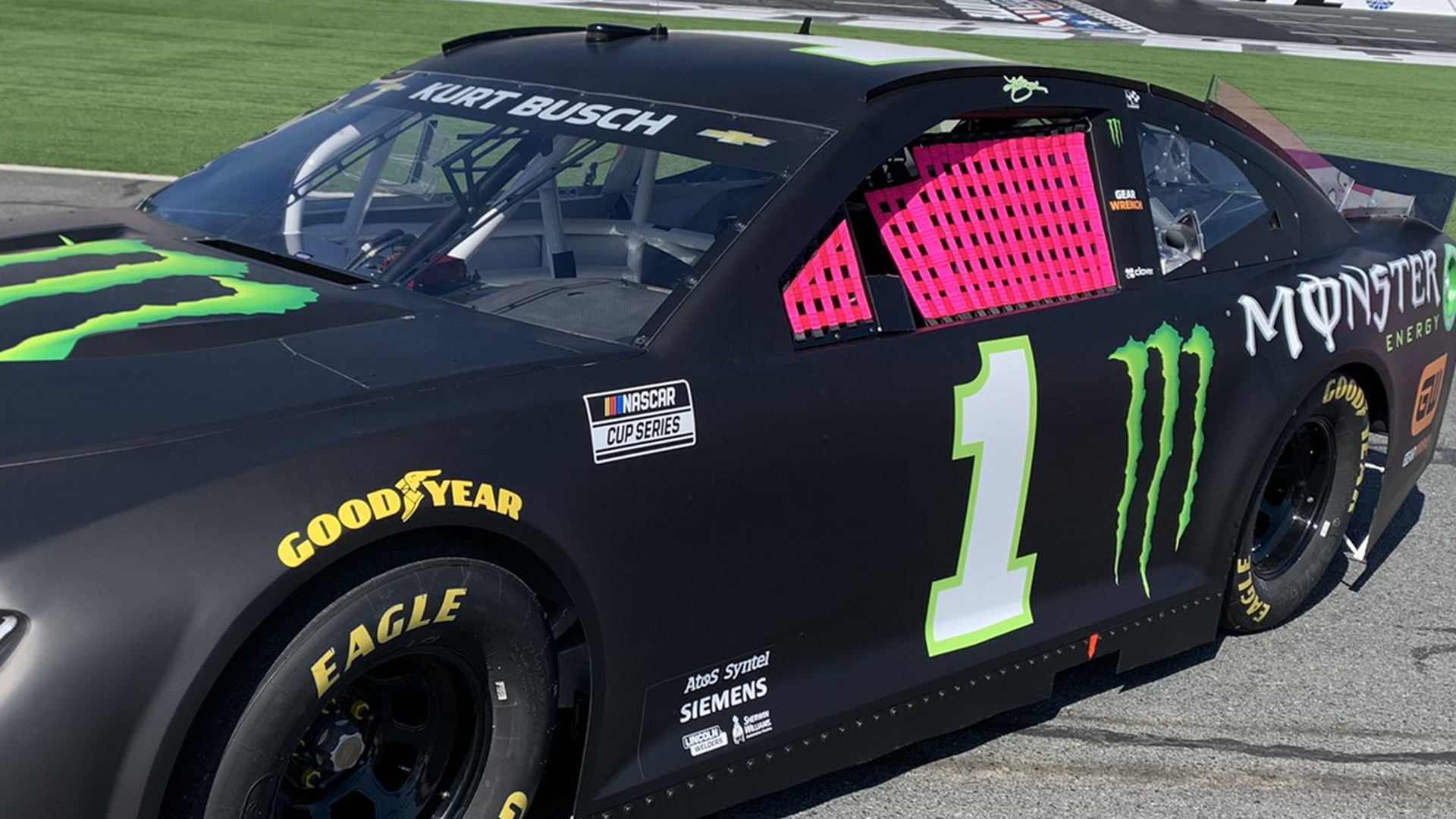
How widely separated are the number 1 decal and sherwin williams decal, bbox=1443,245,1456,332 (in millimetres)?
2283

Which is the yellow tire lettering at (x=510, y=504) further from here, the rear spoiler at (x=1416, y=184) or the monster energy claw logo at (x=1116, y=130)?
the rear spoiler at (x=1416, y=184)

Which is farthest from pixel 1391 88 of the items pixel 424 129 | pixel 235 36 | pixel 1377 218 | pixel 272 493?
pixel 272 493

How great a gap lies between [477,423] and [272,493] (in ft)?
1.27

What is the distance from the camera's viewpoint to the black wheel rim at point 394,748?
2.64 metres

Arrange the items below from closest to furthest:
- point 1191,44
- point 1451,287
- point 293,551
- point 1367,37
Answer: point 293,551 → point 1451,287 → point 1191,44 → point 1367,37

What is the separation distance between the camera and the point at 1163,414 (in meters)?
3.89

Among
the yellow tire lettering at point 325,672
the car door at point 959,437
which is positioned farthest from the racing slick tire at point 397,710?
the car door at point 959,437

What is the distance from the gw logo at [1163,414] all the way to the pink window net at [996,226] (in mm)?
187

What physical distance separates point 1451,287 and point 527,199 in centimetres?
323

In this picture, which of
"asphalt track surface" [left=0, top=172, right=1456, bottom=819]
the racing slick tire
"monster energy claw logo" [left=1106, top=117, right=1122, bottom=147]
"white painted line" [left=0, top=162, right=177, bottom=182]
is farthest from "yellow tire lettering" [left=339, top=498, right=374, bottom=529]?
"white painted line" [left=0, top=162, right=177, bottom=182]

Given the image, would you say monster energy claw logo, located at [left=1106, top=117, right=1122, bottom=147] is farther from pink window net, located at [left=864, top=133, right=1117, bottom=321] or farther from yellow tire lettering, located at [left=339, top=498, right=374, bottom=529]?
yellow tire lettering, located at [left=339, top=498, right=374, bottom=529]

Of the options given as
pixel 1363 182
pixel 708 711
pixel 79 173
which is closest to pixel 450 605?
pixel 708 711

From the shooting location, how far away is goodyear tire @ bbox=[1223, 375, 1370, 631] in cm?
464

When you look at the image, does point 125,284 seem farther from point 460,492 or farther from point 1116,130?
point 1116,130
